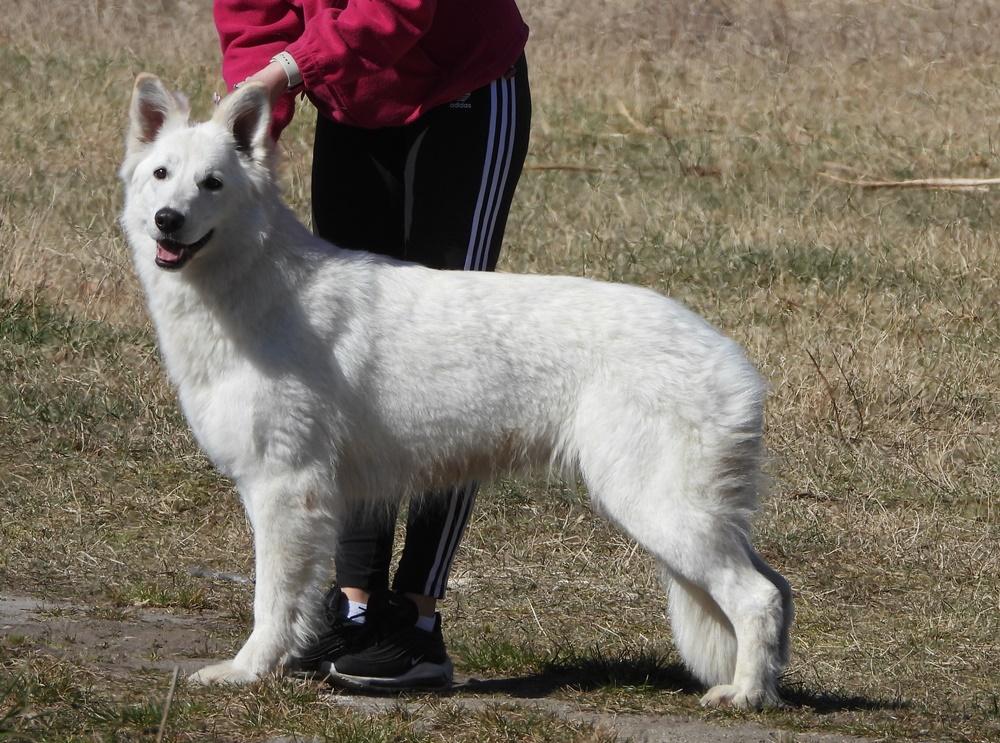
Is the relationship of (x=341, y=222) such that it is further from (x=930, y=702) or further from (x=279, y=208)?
(x=930, y=702)

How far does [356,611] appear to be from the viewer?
389 centimetres

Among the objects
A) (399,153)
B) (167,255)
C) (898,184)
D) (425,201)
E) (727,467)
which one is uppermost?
(399,153)

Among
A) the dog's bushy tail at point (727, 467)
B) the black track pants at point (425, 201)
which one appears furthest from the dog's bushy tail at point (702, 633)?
the black track pants at point (425, 201)

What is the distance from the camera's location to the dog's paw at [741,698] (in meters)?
3.64

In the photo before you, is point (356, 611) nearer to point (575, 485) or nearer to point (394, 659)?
point (394, 659)

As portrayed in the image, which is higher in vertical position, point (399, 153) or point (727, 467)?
point (399, 153)

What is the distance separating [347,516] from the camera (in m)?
3.82

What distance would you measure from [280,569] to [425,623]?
1.49ft

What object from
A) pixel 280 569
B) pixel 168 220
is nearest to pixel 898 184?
pixel 280 569

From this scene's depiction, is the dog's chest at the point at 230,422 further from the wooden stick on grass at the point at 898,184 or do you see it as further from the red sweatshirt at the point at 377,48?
the wooden stick on grass at the point at 898,184

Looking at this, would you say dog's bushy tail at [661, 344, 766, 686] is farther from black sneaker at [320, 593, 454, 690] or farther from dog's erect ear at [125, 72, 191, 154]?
dog's erect ear at [125, 72, 191, 154]

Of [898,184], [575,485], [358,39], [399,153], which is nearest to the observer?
[358,39]

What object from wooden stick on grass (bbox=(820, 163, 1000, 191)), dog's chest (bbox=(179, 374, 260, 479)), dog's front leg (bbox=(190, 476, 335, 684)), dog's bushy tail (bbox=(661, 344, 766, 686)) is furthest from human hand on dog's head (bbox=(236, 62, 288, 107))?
wooden stick on grass (bbox=(820, 163, 1000, 191))

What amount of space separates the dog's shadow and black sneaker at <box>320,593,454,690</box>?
108mm
